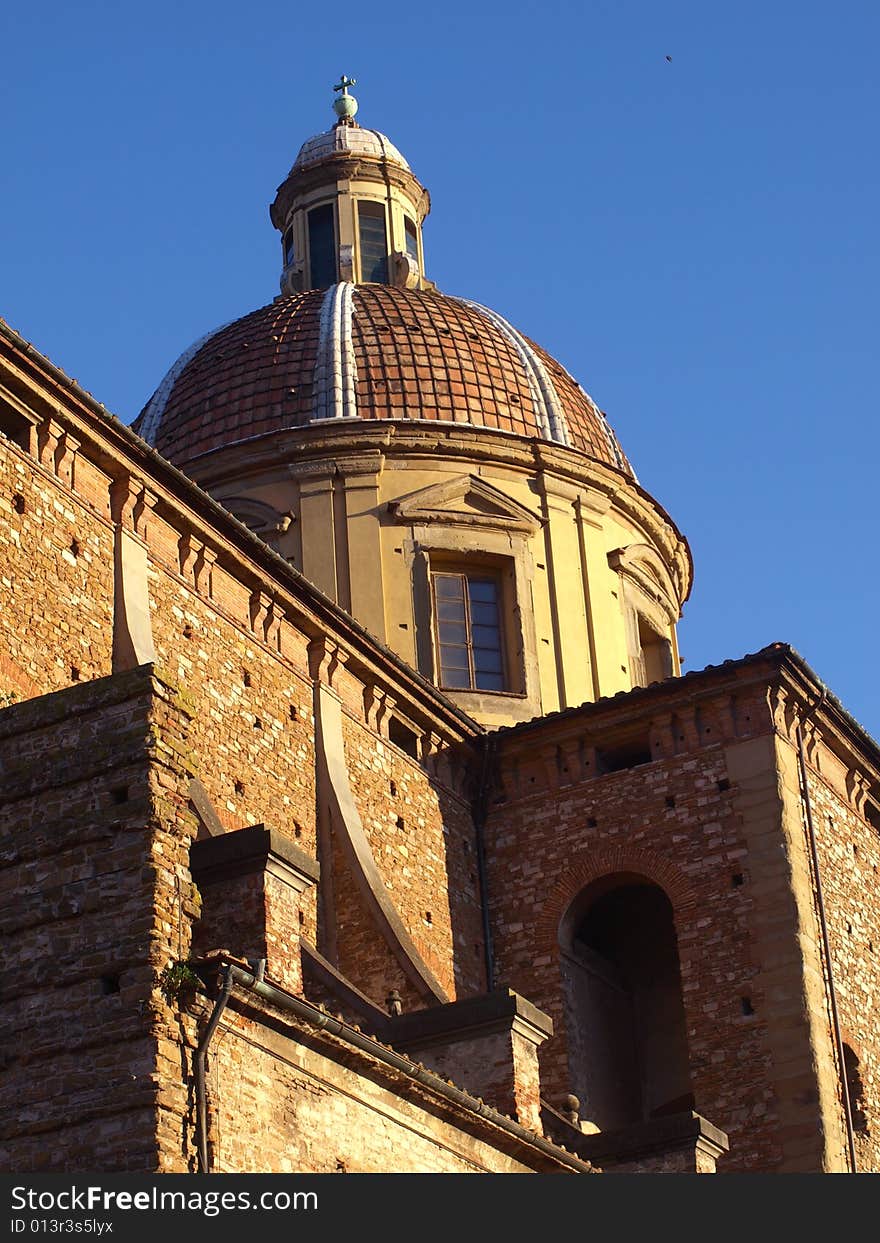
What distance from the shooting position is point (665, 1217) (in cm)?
1036

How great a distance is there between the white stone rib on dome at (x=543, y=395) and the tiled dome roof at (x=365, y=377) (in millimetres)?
21

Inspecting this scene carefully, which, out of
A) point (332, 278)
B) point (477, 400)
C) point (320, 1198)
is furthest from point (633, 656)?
point (320, 1198)

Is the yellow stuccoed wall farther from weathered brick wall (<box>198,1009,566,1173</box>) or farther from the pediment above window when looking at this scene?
weathered brick wall (<box>198,1009,566,1173</box>)

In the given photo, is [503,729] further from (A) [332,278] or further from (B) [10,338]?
(A) [332,278]

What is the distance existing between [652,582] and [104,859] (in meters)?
17.7

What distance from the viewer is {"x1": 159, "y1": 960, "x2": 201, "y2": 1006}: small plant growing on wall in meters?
12.3

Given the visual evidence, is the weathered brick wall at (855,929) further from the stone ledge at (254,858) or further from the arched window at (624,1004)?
the stone ledge at (254,858)

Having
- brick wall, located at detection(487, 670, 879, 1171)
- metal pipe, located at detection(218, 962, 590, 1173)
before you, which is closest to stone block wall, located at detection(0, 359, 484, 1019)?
brick wall, located at detection(487, 670, 879, 1171)

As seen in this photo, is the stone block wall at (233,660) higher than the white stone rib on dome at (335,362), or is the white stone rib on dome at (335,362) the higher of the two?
the white stone rib on dome at (335,362)

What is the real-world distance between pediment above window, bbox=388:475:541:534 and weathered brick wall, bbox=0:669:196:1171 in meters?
14.2

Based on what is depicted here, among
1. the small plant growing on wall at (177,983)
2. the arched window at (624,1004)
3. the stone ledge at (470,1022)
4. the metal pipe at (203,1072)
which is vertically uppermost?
the arched window at (624,1004)

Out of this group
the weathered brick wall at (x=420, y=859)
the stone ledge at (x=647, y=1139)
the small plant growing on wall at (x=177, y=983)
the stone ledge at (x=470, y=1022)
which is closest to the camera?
the small plant growing on wall at (x=177, y=983)

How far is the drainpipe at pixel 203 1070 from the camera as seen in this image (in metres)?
12.1

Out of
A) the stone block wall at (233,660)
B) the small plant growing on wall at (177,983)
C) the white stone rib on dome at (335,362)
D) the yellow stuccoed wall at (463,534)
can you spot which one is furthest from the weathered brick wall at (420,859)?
the small plant growing on wall at (177,983)
